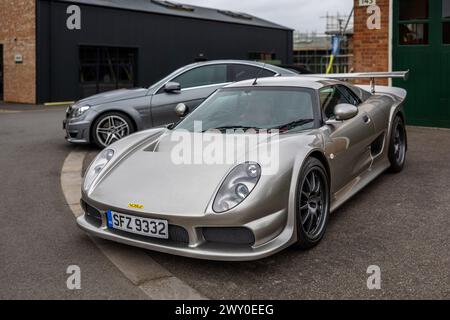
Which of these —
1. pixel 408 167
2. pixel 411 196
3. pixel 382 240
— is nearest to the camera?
pixel 382 240

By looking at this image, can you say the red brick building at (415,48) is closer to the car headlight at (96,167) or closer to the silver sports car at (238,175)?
the silver sports car at (238,175)

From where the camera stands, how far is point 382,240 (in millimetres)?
3957

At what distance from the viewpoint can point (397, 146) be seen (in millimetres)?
6215

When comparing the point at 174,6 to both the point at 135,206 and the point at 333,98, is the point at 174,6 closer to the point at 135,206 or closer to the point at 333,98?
the point at 333,98

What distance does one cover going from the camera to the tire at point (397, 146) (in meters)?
5.93

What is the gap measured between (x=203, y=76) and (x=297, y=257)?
5.49 m

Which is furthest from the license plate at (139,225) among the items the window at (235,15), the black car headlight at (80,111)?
the window at (235,15)

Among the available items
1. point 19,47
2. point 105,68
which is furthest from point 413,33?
point 19,47

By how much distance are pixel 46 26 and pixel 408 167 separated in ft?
53.2

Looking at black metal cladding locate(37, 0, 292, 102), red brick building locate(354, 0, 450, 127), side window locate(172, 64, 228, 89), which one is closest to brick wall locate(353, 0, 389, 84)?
red brick building locate(354, 0, 450, 127)
